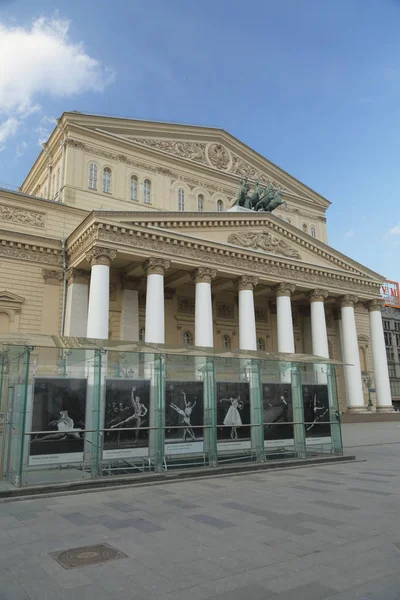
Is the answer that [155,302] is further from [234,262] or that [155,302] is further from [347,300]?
[347,300]

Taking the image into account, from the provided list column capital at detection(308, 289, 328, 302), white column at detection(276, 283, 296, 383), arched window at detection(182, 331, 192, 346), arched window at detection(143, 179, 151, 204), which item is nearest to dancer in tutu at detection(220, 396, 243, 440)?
white column at detection(276, 283, 296, 383)

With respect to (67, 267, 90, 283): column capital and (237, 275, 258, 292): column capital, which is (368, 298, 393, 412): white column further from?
(67, 267, 90, 283): column capital

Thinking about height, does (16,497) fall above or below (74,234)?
below

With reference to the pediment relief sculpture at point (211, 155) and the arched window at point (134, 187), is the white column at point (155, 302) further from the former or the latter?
the pediment relief sculpture at point (211, 155)

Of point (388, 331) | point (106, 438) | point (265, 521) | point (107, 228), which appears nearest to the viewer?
point (265, 521)

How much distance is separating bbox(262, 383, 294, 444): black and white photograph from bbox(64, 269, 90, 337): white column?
1442 cm

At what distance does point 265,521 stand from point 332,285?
94.8 ft

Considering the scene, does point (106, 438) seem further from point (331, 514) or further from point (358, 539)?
point (358, 539)

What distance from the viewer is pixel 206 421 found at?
13.4m

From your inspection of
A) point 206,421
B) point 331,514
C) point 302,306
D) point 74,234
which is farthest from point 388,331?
point 331,514

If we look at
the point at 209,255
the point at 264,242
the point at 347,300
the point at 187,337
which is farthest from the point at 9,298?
the point at 347,300

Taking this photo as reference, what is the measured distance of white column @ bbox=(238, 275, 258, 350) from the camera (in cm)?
2840

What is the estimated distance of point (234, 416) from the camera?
13.8 meters

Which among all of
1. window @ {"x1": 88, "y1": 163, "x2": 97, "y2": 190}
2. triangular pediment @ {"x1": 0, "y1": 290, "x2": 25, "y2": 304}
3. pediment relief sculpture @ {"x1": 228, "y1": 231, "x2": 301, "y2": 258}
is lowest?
triangular pediment @ {"x1": 0, "y1": 290, "x2": 25, "y2": 304}
